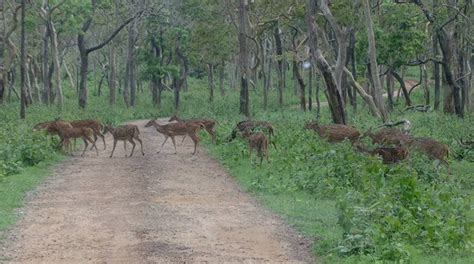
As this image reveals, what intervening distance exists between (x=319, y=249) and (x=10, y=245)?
4.34 metres

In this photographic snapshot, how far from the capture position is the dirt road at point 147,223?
11.0m

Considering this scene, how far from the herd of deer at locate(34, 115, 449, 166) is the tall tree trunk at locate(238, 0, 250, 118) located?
1214 cm

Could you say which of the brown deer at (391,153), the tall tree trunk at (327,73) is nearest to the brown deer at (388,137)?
the brown deer at (391,153)

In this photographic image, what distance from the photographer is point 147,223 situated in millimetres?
13078

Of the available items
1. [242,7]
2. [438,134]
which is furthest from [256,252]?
[242,7]

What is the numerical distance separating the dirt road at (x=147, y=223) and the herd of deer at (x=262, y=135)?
3.33m

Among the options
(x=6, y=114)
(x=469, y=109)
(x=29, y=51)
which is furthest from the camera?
(x=29, y=51)

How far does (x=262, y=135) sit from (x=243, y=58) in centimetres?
1950

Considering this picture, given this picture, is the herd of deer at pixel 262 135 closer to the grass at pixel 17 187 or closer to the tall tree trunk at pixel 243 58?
the grass at pixel 17 187

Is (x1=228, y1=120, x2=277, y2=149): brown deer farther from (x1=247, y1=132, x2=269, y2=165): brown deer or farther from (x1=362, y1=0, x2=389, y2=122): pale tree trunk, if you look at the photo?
(x1=362, y1=0, x2=389, y2=122): pale tree trunk

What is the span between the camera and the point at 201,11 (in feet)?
175

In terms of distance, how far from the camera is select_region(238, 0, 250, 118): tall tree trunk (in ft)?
128

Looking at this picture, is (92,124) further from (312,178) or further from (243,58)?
(243,58)

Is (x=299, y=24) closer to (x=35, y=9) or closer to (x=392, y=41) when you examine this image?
(x=392, y=41)
